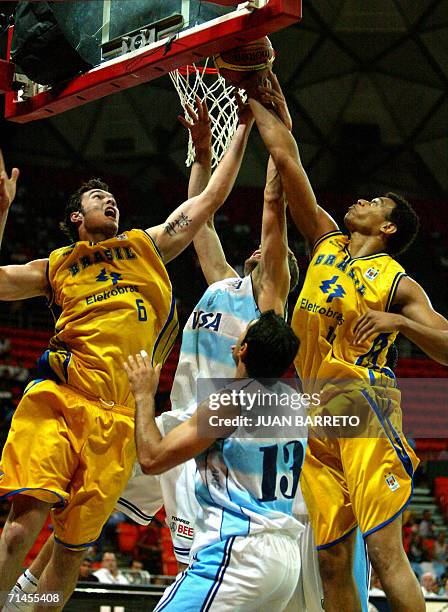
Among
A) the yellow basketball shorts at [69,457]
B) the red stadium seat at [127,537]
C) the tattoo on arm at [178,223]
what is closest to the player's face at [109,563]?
the red stadium seat at [127,537]

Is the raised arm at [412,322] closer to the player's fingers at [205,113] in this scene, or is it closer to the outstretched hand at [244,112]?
the outstretched hand at [244,112]

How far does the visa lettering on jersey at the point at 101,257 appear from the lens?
479cm

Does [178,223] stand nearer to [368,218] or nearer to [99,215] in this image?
[99,215]

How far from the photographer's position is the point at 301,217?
4.88 metres

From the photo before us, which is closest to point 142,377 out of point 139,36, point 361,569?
point 361,569

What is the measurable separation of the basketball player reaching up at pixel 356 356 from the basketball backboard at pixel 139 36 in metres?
0.47

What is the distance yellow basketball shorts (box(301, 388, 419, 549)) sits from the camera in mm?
4211

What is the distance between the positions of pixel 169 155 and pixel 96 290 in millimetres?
14234


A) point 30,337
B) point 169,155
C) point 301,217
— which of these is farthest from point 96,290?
point 169,155

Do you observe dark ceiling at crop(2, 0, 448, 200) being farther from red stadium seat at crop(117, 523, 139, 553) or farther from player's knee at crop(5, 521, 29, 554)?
player's knee at crop(5, 521, 29, 554)

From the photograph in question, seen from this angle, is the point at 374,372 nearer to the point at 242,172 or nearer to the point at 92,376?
the point at 92,376

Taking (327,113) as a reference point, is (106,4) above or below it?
below

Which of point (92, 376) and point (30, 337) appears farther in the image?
point (30, 337)

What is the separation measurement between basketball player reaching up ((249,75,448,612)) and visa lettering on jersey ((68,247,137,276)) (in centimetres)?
88
